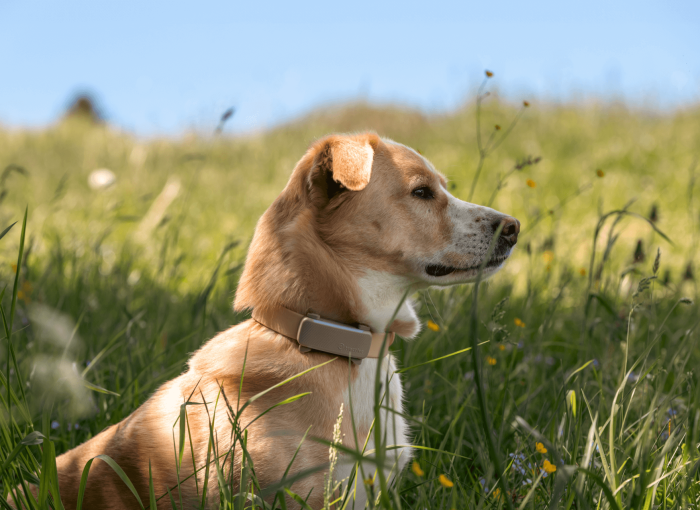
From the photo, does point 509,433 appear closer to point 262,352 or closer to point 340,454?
point 340,454

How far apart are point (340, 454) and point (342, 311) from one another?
0.54 meters

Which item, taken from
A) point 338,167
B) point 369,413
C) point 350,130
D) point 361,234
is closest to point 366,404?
point 369,413

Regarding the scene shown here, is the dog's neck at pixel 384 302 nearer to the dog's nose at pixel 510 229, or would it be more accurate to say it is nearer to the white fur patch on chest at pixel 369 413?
the white fur patch on chest at pixel 369 413

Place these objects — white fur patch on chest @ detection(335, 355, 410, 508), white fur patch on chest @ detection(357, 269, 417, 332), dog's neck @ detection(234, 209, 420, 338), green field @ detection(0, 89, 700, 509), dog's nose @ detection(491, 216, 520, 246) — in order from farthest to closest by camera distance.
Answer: dog's nose @ detection(491, 216, 520, 246)
white fur patch on chest @ detection(357, 269, 417, 332)
dog's neck @ detection(234, 209, 420, 338)
white fur patch on chest @ detection(335, 355, 410, 508)
green field @ detection(0, 89, 700, 509)

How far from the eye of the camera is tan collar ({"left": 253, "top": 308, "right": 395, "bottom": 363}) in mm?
1983

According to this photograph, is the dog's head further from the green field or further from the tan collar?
the green field

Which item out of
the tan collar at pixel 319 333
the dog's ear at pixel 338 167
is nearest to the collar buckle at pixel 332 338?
the tan collar at pixel 319 333

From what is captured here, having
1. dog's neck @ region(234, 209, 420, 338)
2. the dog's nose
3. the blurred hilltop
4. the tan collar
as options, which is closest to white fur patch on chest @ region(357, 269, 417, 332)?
dog's neck @ region(234, 209, 420, 338)

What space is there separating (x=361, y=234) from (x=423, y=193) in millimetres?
380

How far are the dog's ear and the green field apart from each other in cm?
63

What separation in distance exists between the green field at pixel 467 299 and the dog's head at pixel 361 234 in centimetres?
30

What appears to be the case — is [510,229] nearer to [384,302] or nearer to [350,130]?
[384,302]

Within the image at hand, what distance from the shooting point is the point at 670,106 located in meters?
12.9

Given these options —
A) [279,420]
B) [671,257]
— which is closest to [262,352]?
[279,420]
